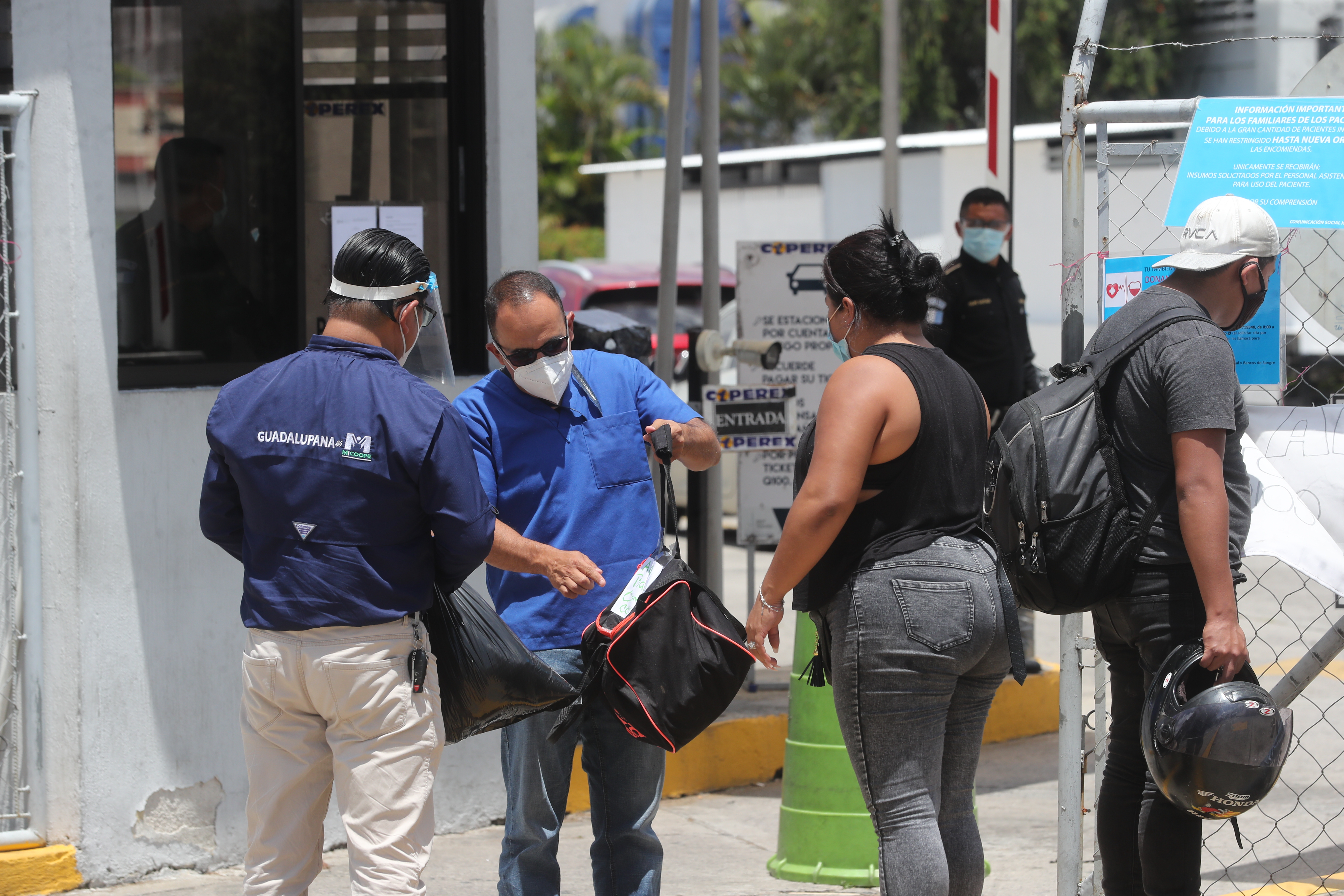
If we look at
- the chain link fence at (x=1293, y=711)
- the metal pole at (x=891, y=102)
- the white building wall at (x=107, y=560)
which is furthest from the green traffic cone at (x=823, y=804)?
the metal pole at (x=891, y=102)

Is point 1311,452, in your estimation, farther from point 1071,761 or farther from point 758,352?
point 758,352

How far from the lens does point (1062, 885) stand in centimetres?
376

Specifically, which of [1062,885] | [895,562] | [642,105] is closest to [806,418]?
[1062,885]

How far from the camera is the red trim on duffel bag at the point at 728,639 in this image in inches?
130

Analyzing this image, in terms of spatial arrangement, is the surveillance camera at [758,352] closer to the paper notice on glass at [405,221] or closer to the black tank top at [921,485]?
the paper notice on glass at [405,221]

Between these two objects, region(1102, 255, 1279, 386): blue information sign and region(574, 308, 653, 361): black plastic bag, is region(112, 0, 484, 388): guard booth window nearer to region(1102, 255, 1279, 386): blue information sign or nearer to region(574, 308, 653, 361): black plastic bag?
region(574, 308, 653, 361): black plastic bag

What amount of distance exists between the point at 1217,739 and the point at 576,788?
264 cm

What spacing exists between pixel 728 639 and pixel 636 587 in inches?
9.6

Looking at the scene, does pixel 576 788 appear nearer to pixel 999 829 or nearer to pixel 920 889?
pixel 999 829

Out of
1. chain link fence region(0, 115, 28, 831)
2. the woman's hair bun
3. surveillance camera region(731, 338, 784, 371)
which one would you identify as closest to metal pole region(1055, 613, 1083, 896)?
the woman's hair bun

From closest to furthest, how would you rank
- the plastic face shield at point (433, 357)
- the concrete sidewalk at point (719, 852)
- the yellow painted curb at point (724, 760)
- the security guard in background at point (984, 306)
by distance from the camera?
the plastic face shield at point (433, 357)
the concrete sidewalk at point (719, 852)
the yellow painted curb at point (724, 760)
the security guard in background at point (984, 306)

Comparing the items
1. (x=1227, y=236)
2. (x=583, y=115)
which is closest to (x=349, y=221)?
(x=1227, y=236)

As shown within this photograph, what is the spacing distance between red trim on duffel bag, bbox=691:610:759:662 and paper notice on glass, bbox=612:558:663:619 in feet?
0.42

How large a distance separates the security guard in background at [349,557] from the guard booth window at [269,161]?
64.1 inches
